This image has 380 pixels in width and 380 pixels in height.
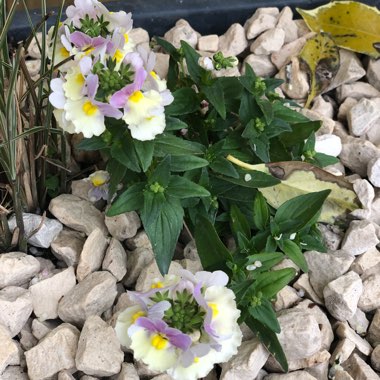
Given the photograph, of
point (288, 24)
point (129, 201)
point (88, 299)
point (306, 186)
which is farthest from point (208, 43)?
point (88, 299)

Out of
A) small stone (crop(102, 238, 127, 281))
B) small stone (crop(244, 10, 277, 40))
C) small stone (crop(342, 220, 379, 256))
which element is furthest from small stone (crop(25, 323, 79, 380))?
small stone (crop(244, 10, 277, 40))

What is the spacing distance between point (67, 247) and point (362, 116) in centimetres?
62

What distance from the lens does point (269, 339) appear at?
0.89 metres

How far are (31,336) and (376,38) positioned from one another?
0.89 m

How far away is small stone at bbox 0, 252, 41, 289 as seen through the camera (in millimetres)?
945

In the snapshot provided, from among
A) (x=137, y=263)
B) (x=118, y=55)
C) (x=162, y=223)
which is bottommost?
(x=137, y=263)

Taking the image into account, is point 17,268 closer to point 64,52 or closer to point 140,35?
point 64,52

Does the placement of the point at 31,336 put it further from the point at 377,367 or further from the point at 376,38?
the point at 376,38

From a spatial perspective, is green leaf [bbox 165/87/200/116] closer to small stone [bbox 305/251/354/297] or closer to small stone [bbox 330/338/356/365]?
small stone [bbox 305/251/354/297]

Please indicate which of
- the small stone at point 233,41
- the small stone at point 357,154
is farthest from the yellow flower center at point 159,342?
the small stone at point 233,41

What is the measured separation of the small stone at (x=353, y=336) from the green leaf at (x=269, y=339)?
14 centimetres

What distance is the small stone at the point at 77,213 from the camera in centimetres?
102

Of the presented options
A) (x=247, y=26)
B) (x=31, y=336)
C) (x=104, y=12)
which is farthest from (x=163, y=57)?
(x=31, y=336)

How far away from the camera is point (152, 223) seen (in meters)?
0.91
